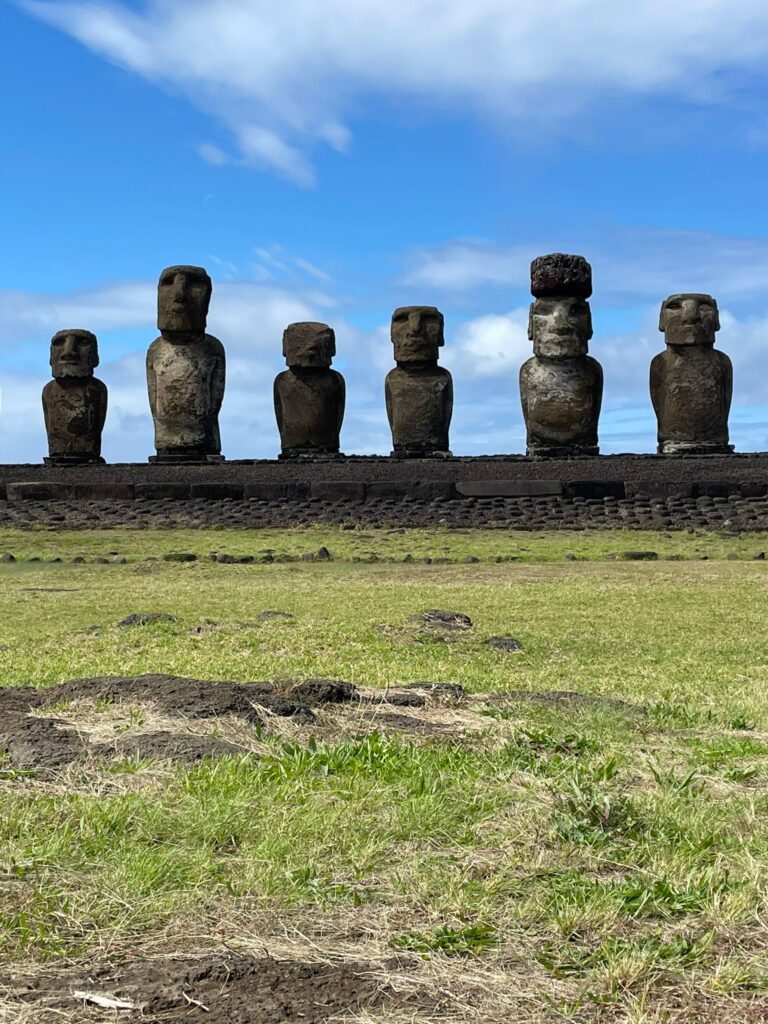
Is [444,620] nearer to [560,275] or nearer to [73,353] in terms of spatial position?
[560,275]

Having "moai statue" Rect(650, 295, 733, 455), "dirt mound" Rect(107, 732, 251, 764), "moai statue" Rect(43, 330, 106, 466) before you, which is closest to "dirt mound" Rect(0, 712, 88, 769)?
"dirt mound" Rect(107, 732, 251, 764)

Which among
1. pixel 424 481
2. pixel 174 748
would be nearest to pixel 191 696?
pixel 174 748

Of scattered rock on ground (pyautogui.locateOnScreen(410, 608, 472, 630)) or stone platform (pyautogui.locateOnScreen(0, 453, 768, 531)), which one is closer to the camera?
scattered rock on ground (pyautogui.locateOnScreen(410, 608, 472, 630))

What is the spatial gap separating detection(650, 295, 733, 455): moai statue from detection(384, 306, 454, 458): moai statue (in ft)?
12.5

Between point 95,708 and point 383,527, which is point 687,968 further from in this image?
point 383,527

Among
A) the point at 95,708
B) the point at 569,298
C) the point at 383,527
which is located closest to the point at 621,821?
the point at 95,708

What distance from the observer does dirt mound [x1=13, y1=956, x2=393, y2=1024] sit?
8.15 feet

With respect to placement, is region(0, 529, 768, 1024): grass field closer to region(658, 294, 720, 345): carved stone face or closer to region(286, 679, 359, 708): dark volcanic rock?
region(286, 679, 359, 708): dark volcanic rock

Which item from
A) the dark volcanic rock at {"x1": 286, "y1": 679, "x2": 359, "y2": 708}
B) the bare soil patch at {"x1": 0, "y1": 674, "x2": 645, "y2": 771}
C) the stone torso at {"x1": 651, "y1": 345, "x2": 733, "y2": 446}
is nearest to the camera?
the bare soil patch at {"x1": 0, "y1": 674, "x2": 645, "y2": 771}

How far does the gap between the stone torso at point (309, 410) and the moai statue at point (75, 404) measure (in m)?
3.58

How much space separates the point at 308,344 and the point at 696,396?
268 inches

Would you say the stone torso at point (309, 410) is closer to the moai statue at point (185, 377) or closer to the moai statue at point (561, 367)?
the moai statue at point (185, 377)

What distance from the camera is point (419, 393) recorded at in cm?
2197

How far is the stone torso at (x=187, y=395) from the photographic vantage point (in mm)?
22266
